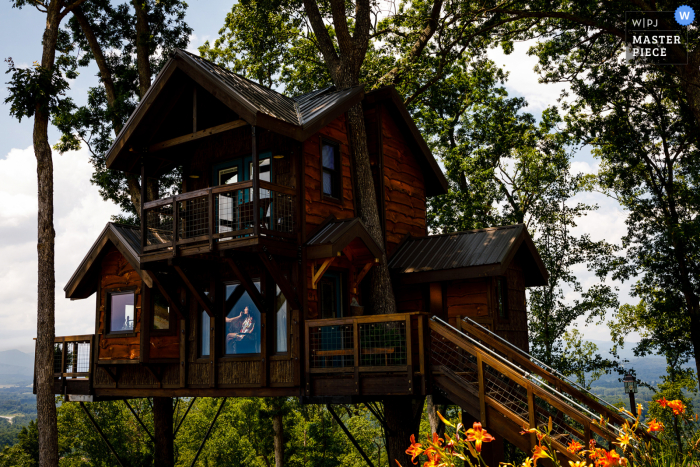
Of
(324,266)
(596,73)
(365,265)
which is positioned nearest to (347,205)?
(365,265)

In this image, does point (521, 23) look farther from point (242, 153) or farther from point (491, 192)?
point (242, 153)

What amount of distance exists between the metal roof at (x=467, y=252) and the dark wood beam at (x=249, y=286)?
148 inches

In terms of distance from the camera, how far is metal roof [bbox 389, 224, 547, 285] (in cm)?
1308

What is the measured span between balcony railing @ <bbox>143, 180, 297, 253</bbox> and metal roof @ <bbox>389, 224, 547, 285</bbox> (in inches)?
145

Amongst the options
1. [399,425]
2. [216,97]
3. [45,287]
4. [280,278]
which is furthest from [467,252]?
[45,287]

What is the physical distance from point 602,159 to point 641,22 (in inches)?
354

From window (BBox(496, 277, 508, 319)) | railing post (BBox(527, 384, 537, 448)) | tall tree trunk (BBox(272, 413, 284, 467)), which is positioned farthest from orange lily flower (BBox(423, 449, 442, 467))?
tall tree trunk (BBox(272, 413, 284, 467))

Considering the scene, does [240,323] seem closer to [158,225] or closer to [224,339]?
[224,339]

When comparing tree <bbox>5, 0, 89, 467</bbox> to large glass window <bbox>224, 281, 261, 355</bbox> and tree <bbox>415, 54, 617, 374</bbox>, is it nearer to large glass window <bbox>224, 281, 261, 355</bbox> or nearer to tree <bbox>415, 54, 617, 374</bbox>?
large glass window <bbox>224, 281, 261, 355</bbox>

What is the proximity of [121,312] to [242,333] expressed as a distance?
437 centimetres

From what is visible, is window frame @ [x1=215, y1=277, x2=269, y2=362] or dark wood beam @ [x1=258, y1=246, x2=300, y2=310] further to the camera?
window frame @ [x1=215, y1=277, x2=269, y2=362]

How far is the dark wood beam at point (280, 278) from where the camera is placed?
11164 millimetres

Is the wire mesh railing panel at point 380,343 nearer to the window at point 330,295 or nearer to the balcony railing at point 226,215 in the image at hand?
the window at point 330,295

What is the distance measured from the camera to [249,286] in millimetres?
11859
